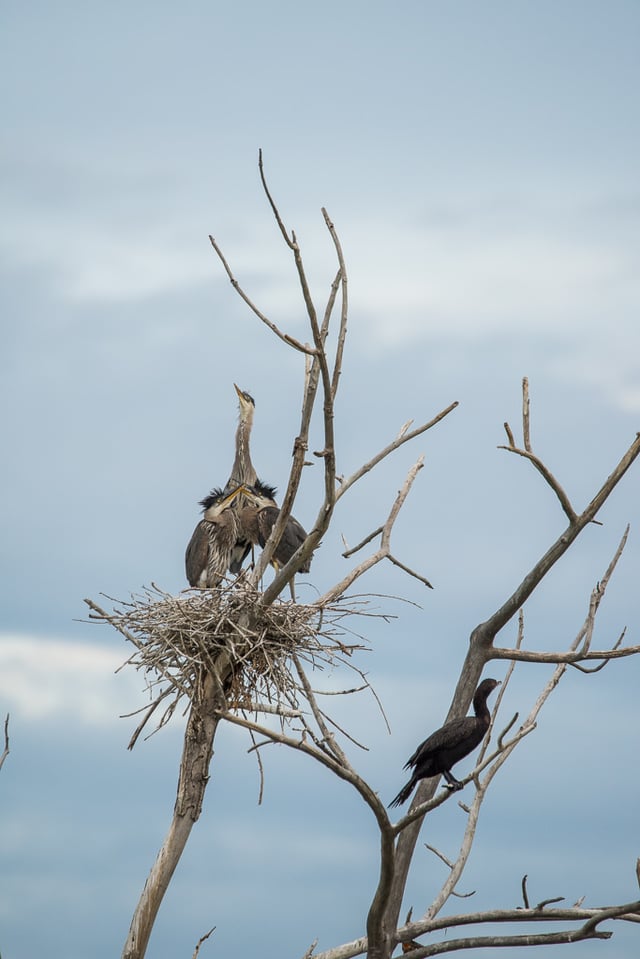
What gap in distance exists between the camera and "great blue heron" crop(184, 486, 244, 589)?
9.20m

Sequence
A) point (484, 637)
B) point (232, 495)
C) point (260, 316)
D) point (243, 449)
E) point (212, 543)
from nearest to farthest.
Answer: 1. point (260, 316)
2. point (484, 637)
3. point (212, 543)
4. point (232, 495)
5. point (243, 449)

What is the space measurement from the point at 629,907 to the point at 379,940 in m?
1.45

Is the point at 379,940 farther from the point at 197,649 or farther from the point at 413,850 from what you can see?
the point at 197,649

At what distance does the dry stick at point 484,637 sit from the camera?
7.46m

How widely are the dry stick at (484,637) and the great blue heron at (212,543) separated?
218cm

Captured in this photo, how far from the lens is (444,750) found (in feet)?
23.5

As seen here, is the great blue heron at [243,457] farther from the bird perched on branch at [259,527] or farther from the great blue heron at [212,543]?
the great blue heron at [212,543]

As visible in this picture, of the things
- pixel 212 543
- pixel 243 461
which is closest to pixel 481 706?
pixel 212 543

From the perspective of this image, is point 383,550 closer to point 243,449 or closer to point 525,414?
point 525,414

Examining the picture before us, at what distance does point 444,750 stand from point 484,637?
1254 mm

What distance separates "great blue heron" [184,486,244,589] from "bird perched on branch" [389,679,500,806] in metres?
2.61

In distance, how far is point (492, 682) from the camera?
7.55 meters

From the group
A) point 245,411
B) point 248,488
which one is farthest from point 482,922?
point 245,411

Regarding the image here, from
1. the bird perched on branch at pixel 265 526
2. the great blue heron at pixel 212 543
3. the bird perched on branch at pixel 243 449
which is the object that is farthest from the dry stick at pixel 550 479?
the bird perched on branch at pixel 243 449
